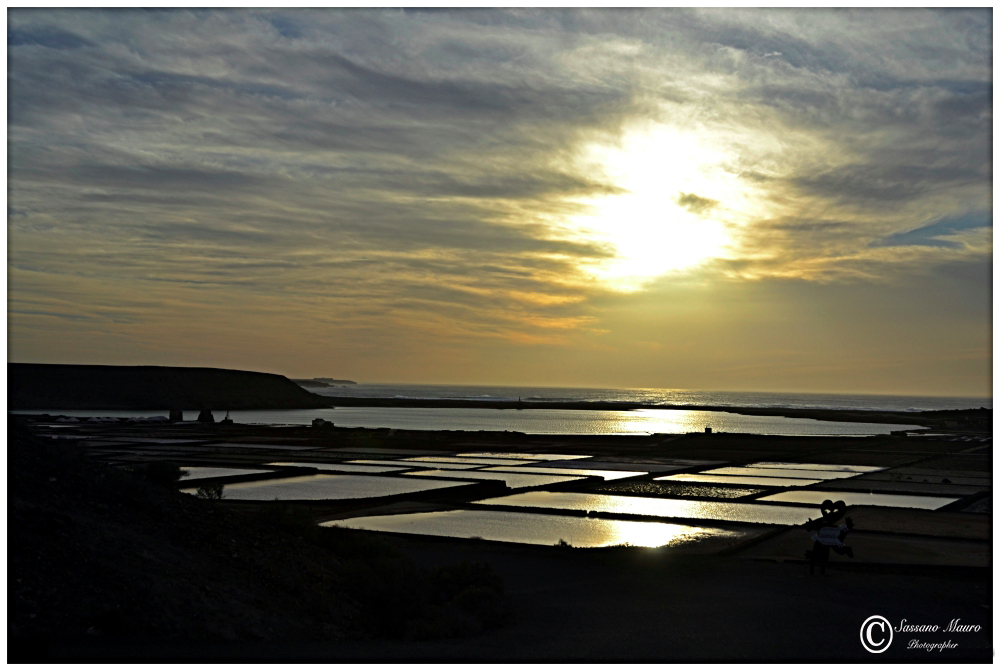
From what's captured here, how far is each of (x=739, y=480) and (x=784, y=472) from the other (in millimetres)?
Result: 4870

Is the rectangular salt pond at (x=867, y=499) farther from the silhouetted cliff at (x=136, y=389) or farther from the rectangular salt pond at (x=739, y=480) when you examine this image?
the silhouetted cliff at (x=136, y=389)

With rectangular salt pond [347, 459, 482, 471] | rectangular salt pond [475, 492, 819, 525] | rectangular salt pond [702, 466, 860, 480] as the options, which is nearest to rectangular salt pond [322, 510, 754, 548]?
rectangular salt pond [475, 492, 819, 525]

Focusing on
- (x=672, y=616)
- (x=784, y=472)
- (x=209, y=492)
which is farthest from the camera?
(x=784, y=472)

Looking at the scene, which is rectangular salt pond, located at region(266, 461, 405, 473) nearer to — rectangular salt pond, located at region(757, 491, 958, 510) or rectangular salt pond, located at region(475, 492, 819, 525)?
rectangular salt pond, located at region(475, 492, 819, 525)

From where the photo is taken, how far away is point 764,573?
14.5 metres

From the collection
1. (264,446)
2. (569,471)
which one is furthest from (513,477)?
(264,446)

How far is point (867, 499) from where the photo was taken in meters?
26.8

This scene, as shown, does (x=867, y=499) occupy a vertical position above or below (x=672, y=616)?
above

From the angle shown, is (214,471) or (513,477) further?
(513,477)

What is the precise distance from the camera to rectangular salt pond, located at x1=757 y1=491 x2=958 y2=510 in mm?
25422

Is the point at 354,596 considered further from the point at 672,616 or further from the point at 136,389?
the point at 136,389

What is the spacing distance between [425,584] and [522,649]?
295 cm

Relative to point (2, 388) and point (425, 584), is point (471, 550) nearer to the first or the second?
point (425, 584)

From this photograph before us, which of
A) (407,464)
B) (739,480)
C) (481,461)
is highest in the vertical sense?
(739,480)
